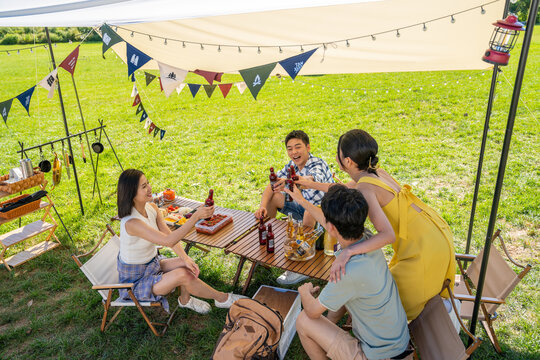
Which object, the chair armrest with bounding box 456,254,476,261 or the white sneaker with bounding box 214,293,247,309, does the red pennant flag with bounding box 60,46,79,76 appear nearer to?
the white sneaker with bounding box 214,293,247,309

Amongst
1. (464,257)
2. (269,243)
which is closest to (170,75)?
(269,243)

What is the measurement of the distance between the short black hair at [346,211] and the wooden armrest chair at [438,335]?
765 mm

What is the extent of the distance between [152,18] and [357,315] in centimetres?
329

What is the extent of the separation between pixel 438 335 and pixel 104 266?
9.56ft

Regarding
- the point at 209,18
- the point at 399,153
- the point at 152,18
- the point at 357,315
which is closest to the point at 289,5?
the point at 209,18

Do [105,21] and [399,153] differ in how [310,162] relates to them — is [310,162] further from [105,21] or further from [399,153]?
[399,153]

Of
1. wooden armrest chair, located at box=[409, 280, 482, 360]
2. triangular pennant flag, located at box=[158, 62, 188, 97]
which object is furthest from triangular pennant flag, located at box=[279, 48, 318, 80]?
wooden armrest chair, located at box=[409, 280, 482, 360]

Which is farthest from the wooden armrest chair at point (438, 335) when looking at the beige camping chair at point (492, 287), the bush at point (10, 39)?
the bush at point (10, 39)

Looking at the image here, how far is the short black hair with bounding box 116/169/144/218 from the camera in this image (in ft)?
11.3

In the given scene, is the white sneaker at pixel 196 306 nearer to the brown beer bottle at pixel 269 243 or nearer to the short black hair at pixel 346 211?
the brown beer bottle at pixel 269 243

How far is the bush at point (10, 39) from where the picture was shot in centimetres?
2108

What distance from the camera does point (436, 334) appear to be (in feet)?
8.56

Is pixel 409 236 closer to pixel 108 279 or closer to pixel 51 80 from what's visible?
pixel 108 279

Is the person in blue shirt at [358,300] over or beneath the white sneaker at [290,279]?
over
